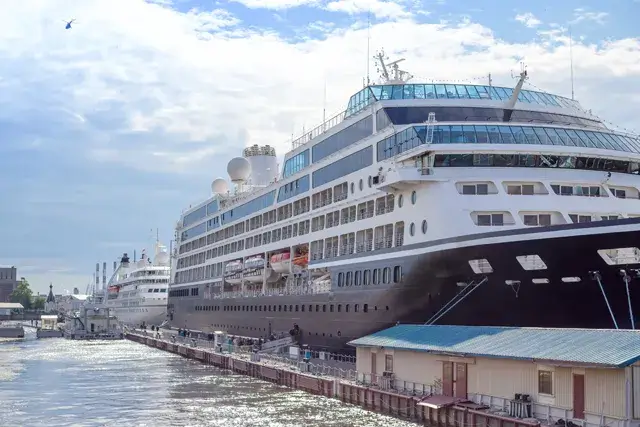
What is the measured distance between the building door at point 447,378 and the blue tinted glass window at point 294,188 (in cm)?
2436

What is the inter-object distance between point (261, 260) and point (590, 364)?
40520 millimetres

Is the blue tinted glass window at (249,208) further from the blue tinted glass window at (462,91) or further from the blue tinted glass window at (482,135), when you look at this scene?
the blue tinted glass window at (482,135)

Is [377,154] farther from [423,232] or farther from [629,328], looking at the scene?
[629,328]

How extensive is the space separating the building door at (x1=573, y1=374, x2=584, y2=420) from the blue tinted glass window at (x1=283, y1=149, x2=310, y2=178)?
31.5 m

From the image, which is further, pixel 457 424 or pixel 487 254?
pixel 487 254

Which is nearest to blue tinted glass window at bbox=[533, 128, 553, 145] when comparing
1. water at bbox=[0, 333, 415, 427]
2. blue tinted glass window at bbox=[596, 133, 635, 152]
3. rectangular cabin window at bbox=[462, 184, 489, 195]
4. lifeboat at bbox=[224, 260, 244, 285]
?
blue tinted glass window at bbox=[596, 133, 635, 152]

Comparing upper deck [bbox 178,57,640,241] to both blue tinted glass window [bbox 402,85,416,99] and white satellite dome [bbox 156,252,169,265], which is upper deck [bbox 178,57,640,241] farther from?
white satellite dome [bbox 156,252,169,265]

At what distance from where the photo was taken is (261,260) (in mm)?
60688

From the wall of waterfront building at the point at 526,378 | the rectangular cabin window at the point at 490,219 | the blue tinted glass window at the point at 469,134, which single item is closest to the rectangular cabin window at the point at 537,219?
the rectangular cabin window at the point at 490,219

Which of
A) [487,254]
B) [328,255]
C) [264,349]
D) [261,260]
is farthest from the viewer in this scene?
[261,260]

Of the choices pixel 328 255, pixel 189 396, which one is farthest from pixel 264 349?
pixel 189 396

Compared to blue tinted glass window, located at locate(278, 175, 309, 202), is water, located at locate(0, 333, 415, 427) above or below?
below

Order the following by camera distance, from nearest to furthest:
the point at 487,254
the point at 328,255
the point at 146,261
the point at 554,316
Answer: the point at 554,316, the point at 487,254, the point at 328,255, the point at 146,261

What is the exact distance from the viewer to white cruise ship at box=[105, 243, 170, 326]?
11769 centimetres
